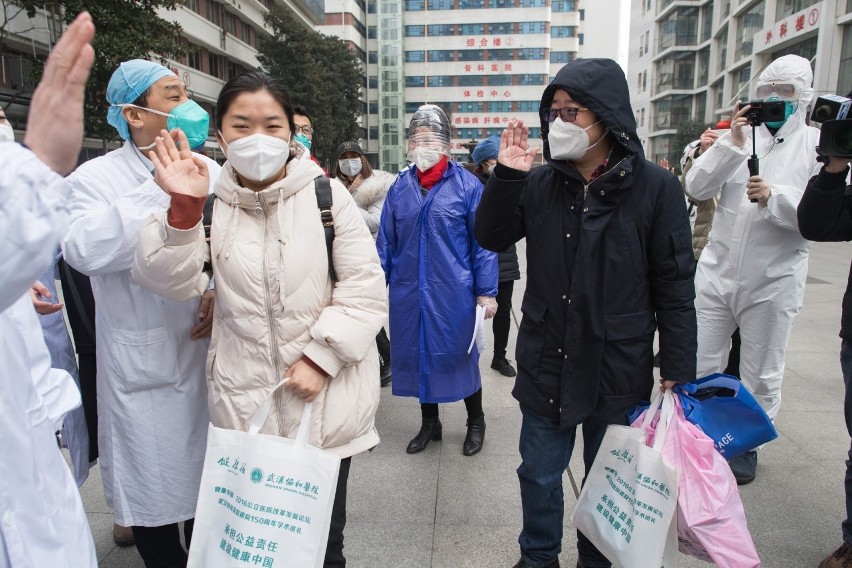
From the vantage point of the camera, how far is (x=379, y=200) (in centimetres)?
496

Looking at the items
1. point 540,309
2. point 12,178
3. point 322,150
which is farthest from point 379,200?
point 322,150

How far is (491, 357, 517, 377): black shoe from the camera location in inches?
204

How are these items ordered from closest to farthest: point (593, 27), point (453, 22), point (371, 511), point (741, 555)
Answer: point (741, 555) → point (371, 511) → point (453, 22) → point (593, 27)

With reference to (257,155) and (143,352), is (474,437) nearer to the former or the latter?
(143,352)

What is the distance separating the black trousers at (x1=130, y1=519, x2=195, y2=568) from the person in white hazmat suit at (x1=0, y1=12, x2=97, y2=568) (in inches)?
37.0

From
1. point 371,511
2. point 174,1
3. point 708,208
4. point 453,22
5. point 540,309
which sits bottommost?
point 371,511

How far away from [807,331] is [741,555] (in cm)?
532

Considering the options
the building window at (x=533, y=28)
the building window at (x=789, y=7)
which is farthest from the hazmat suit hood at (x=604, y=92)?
the building window at (x=533, y=28)

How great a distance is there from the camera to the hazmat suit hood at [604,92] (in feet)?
7.07

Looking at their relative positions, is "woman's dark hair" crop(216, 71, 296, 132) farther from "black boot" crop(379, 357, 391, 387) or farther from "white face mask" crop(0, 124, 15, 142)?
"black boot" crop(379, 357, 391, 387)

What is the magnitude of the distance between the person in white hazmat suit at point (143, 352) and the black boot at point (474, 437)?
1.82 meters

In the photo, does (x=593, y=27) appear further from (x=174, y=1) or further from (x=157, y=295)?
(x=157, y=295)

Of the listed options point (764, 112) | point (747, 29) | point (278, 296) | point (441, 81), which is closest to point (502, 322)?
point (764, 112)

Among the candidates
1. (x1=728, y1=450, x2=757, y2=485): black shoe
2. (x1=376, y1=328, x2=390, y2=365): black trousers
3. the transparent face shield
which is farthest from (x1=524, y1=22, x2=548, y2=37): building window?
(x1=728, y1=450, x2=757, y2=485): black shoe
